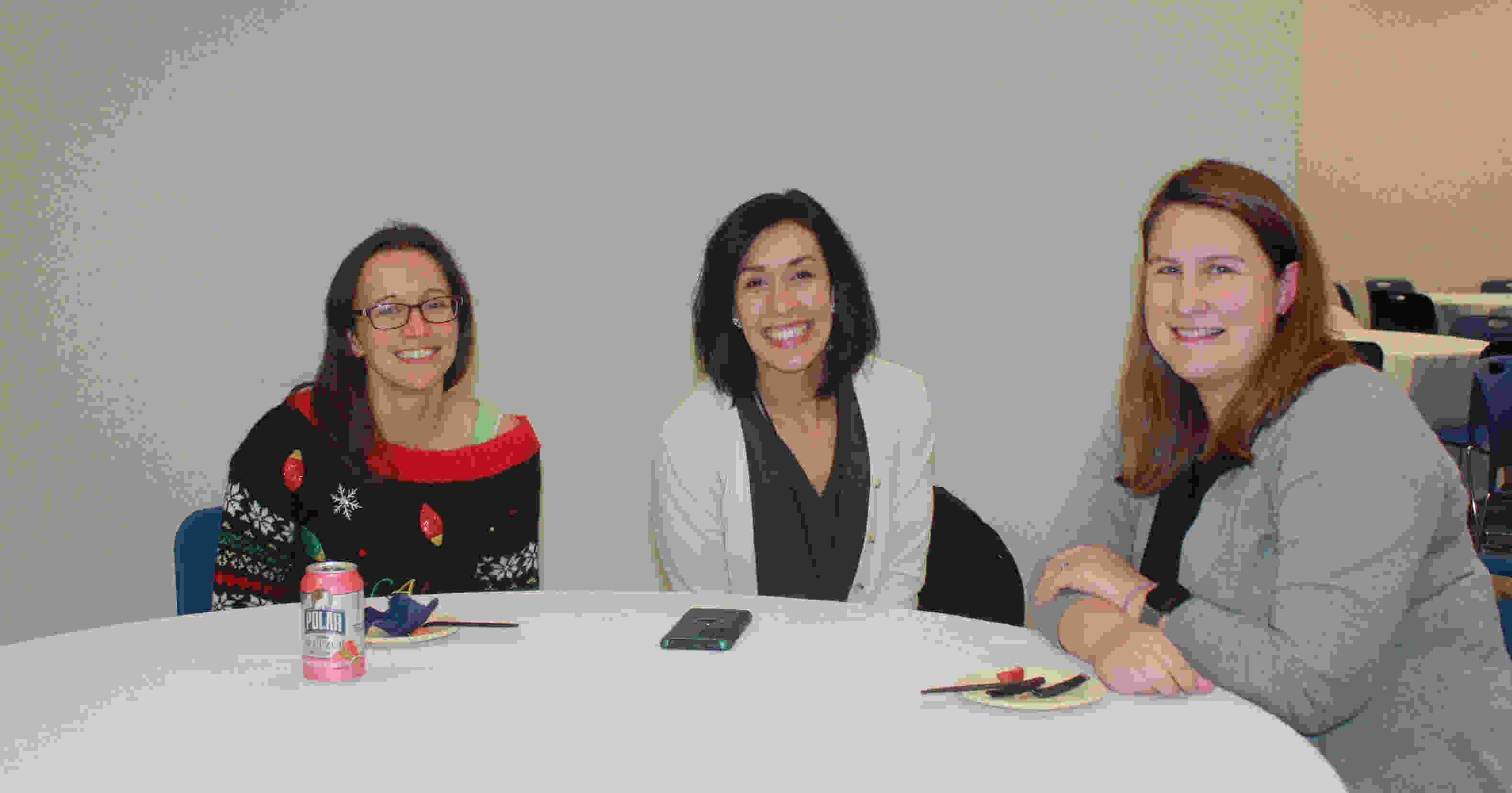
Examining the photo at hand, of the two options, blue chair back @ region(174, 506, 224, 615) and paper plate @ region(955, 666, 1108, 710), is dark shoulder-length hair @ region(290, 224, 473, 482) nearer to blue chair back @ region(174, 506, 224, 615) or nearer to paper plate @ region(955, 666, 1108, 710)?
blue chair back @ region(174, 506, 224, 615)

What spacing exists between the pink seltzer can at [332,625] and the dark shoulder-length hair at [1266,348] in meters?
1.10

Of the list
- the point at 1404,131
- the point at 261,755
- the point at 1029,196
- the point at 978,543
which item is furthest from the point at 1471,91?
the point at 261,755

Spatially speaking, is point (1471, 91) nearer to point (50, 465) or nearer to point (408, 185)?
point (408, 185)

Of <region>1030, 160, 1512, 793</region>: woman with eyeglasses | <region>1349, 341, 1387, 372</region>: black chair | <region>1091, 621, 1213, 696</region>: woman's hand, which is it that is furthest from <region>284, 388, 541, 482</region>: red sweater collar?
<region>1349, 341, 1387, 372</region>: black chair

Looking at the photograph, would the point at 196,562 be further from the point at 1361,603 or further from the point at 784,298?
the point at 1361,603

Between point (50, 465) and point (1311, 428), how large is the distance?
3008 mm

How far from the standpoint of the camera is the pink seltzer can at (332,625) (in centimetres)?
137

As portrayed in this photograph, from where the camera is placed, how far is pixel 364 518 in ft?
7.41

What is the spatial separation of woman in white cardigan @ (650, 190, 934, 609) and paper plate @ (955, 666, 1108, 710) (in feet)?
3.24

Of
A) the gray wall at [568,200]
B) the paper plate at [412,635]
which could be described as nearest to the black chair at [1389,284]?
the gray wall at [568,200]

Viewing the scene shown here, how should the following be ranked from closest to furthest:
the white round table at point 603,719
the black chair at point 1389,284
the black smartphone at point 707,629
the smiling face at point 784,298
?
the white round table at point 603,719 < the black smartphone at point 707,629 < the smiling face at point 784,298 < the black chair at point 1389,284

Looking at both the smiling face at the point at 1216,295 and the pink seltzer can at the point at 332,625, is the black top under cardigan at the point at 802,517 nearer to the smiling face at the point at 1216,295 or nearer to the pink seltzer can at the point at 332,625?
the smiling face at the point at 1216,295

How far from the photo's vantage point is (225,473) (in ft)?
10.2

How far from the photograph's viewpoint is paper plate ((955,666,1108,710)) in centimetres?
124
